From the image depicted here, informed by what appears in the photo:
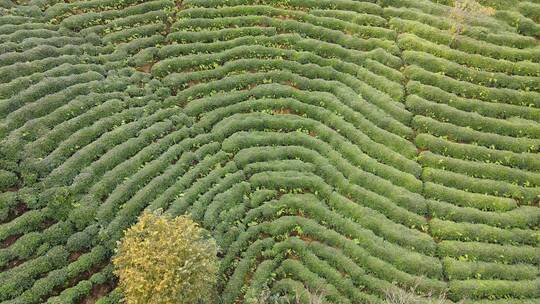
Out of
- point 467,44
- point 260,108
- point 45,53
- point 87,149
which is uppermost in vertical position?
point 467,44

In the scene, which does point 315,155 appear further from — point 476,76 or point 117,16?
point 117,16

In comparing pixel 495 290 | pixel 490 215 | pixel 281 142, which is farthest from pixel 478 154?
pixel 281 142

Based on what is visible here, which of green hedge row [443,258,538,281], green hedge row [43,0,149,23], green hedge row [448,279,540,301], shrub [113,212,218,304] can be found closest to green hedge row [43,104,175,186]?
→ shrub [113,212,218,304]

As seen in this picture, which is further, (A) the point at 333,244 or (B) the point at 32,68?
(B) the point at 32,68

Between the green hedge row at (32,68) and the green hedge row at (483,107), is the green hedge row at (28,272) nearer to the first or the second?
the green hedge row at (32,68)

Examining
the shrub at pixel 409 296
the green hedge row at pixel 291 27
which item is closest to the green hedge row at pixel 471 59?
the green hedge row at pixel 291 27

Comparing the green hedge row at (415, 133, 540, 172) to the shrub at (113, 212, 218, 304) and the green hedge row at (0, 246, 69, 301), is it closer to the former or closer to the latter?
the shrub at (113, 212, 218, 304)
